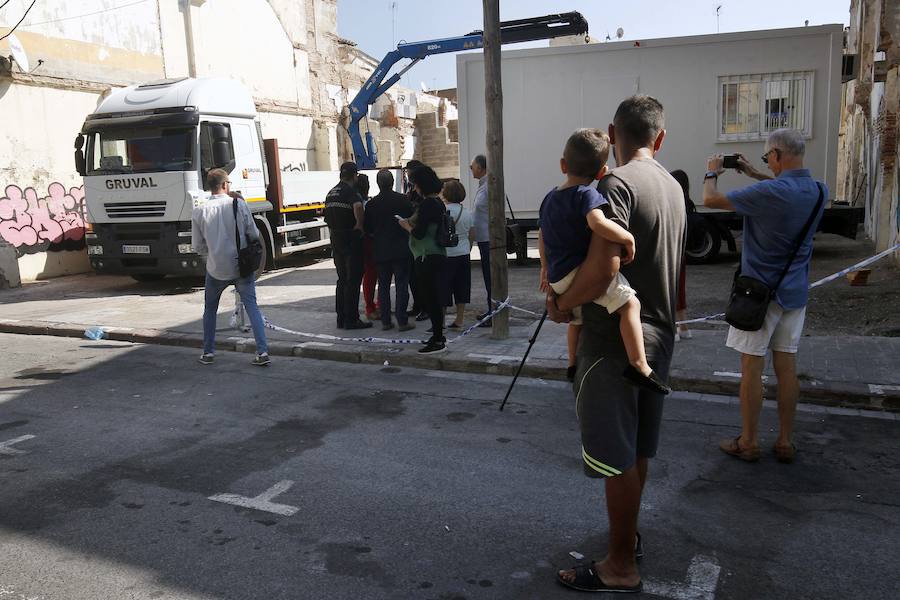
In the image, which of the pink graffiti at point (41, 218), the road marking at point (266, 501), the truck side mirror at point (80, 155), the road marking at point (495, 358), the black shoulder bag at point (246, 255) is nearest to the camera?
the road marking at point (266, 501)

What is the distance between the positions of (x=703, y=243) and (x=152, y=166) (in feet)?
32.5

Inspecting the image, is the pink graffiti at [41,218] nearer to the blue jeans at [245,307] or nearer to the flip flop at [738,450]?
the blue jeans at [245,307]

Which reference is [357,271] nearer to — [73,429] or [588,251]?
[73,429]

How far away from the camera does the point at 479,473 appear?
4449mm

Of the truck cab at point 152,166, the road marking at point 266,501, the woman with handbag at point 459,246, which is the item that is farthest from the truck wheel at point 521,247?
the road marking at point 266,501

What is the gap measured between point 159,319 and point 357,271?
3.21m

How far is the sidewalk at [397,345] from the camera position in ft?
19.6

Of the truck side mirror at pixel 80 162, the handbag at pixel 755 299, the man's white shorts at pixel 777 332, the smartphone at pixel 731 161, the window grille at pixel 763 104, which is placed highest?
the window grille at pixel 763 104

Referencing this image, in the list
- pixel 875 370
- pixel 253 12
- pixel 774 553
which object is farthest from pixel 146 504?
pixel 253 12

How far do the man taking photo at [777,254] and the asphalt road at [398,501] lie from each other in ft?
1.17

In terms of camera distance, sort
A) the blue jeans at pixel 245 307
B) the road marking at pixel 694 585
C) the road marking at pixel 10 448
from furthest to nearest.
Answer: the blue jeans at pixel 245 307
the road marking at pixel 10 448
the road marking at pixel 694 585

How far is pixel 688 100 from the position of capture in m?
12.9

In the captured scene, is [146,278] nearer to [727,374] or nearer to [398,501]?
[727,374]

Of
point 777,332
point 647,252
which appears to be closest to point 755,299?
point 777,332
